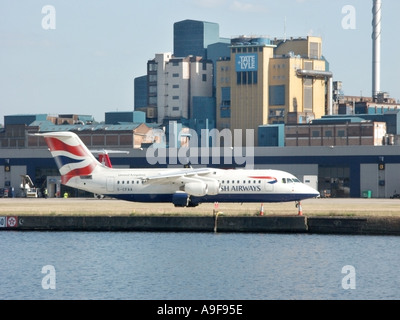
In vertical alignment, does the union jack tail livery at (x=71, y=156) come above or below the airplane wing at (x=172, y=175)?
above

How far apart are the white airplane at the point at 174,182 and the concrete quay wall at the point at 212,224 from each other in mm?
11440

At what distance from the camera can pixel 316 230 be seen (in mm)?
66000

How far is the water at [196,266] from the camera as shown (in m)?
45.2

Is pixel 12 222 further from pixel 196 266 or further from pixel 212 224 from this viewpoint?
pixel 196 266

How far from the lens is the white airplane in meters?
79.6

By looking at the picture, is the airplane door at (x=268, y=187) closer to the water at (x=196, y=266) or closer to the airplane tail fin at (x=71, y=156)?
the water at (x=196, y=266)

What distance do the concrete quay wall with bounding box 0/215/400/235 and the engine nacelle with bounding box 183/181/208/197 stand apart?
11.3 meters

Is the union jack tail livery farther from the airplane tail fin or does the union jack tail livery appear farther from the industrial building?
the industrial building

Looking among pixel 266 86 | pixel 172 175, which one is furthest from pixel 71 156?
pixel 266 86

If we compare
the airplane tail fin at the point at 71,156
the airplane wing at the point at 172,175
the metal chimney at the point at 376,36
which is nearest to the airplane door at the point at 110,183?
the airplane tail fin at the point at 71,156

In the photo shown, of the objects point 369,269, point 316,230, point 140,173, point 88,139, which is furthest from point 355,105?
point 369,269

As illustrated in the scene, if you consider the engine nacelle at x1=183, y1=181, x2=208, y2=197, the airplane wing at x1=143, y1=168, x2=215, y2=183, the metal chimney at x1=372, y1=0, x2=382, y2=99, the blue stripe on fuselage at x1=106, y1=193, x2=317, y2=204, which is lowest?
the blue stripe on fuselage at x1=106, y1=193, x2=317, y2=204

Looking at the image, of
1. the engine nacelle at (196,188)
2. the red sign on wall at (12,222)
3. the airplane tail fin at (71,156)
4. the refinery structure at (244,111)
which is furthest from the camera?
the refinery structure at (244,111)

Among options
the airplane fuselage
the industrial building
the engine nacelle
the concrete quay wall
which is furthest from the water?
the industrial building
